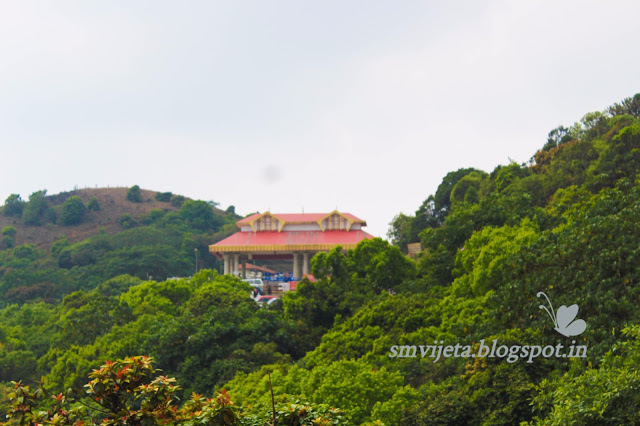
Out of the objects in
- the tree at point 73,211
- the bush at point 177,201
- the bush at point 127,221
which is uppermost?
the bush at point 177,201

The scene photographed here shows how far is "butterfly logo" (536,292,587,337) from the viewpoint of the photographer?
16.7 metres

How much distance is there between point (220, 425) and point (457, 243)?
2443 centimetres

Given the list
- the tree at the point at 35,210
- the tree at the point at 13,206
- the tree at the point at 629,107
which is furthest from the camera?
the tree at the point at 13,206

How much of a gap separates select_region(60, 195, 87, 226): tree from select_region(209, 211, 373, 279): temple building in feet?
159

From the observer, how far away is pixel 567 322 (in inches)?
669

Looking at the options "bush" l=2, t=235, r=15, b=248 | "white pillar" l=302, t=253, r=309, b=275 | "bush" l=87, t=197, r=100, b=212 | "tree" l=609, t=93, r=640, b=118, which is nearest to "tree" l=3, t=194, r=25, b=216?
"bush" l=87, t=197, r=100, b=212

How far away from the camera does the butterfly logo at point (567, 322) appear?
16.7m

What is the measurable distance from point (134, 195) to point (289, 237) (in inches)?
2384

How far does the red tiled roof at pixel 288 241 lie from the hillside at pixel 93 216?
39996 mm

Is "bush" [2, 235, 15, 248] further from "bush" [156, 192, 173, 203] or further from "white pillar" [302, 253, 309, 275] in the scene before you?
"white pillar" [302, 253, 309, 275]

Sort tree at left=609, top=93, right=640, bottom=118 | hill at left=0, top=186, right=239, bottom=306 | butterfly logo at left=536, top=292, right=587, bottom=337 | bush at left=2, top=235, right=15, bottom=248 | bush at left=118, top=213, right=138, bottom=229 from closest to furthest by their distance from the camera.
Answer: butterfly logo at left=536, top=292, right=587, bottom=337, tree at left=609, top=93, right=640, bottom=118, hill at left=0, top=186, right=239, bottom=306, bush at left=2, top=235, right=15, bottom=248, bush at left=118, top=213, right=138, bottom=229

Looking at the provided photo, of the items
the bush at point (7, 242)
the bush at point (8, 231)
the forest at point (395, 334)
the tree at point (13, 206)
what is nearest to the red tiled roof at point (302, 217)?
the forest at point (395, 334)

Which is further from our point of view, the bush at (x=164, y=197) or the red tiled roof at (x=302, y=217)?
the bush at (x=164, y=197)

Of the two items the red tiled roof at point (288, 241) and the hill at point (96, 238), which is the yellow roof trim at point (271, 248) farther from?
the hill at point (96, 238)
